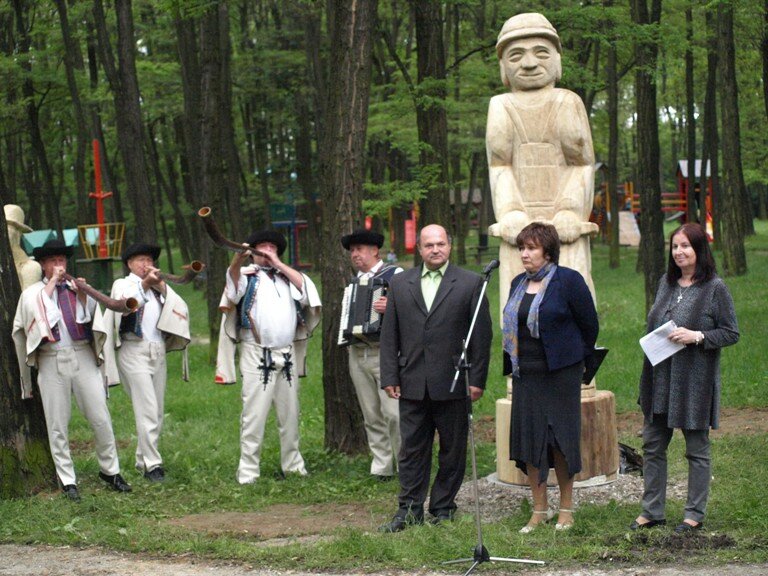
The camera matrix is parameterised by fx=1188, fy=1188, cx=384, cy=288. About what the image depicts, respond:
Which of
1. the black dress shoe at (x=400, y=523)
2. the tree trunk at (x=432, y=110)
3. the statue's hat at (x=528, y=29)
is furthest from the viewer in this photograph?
the tree trunk at (x=432, y=110)

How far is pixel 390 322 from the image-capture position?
834 centimetres

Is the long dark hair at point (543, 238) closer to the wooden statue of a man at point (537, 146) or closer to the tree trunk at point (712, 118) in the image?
the wooden statue of a man at point (537, 146)

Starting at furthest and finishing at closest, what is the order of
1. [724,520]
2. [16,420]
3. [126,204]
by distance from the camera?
[126,204] < [16,420] < [724,520]

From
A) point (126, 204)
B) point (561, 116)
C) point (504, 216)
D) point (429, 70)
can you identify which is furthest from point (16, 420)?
point (126, 204)

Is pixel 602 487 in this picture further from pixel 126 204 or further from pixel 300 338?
pixel 126 204

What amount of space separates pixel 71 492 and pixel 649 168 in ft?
35.3

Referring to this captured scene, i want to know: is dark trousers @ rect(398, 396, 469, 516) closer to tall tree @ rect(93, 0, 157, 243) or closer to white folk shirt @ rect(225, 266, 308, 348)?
white folk shirt @ rect(225, 266, 308, 348)

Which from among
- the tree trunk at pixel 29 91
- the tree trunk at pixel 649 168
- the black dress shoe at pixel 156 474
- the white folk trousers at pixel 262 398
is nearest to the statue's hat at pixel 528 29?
the white folk trousers at pixel 262 398

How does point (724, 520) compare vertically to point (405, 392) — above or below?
below

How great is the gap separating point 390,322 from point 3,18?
75.0 feet

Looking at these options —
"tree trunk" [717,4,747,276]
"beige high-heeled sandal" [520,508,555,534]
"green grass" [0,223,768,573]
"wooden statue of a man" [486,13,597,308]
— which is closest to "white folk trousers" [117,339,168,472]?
"green grass" [0,223,768,573]

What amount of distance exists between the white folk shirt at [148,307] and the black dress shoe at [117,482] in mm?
1289

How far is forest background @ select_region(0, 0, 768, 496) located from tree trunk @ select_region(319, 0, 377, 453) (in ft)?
0.05

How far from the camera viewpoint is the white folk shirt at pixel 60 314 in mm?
9492
